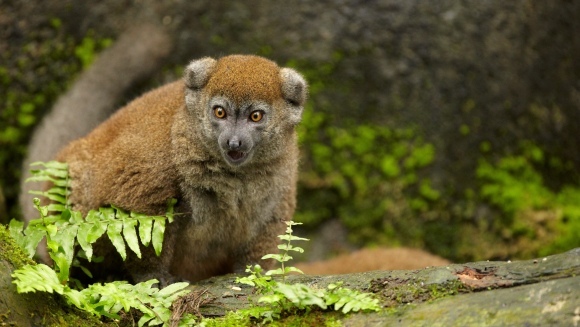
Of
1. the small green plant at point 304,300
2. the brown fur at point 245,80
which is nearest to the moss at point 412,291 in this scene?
the small green plant at point 304,300

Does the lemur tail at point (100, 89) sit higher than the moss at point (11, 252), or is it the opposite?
the lemur tail at point (100, 89)

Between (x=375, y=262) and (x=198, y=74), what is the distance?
312cm

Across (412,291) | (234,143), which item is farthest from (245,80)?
(412,291)

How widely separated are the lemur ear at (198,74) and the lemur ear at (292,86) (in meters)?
0.67

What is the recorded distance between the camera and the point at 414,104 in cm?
1050

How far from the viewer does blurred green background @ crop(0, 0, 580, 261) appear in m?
10.3

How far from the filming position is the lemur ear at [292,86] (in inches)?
274

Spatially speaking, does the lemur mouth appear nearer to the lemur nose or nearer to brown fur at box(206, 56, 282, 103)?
the lemur nose

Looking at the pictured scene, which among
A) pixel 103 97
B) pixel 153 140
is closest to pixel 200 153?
pixel 153 140

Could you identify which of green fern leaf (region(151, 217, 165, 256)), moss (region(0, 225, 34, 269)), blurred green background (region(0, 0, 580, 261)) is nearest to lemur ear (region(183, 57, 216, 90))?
green fern leaf (region(151, 217, 165, 256))

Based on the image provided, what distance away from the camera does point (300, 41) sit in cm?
1043

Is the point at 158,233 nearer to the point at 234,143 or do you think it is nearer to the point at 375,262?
the point at 234,143

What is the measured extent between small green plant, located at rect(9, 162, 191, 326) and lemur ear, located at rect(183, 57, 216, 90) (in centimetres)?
112

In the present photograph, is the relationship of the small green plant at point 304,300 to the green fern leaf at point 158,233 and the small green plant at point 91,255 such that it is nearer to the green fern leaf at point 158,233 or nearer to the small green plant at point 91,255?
the small green plant at point 91,255
